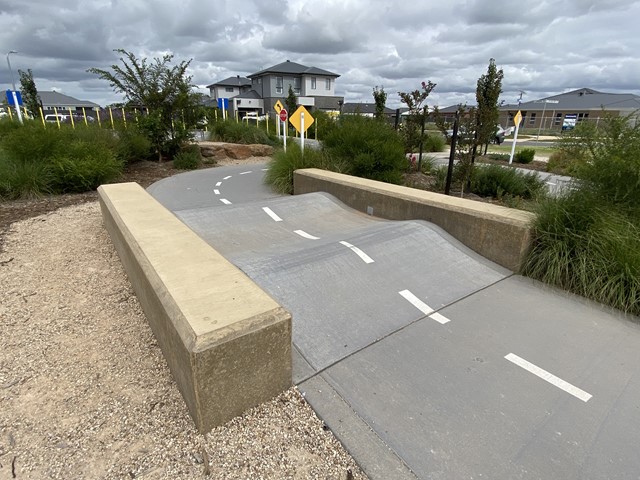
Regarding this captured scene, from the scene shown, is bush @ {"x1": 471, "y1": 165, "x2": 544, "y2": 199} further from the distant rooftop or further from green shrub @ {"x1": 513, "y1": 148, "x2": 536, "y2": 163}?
the distant rooftop

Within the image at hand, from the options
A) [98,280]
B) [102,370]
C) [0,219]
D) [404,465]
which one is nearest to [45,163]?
[0,219]

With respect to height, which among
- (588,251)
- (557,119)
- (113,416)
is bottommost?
(113,416)

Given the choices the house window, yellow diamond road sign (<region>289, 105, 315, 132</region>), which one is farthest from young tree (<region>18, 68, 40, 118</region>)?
the house window

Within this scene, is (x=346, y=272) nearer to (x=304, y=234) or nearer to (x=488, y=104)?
(x=304, y=234)

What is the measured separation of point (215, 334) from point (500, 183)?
8.70 metres

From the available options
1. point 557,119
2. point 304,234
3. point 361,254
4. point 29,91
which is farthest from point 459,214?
point 557,119

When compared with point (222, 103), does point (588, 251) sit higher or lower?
lower

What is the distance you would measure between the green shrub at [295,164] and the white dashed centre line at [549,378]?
698cm

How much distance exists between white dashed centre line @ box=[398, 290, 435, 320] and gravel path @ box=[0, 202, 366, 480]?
5.22 feet

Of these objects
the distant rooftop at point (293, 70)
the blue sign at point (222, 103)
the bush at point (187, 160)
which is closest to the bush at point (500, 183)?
the bush at point (187, 160)

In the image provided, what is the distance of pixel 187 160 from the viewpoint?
43.2ft

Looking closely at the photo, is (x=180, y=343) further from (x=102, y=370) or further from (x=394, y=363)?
(x=394, y=363)

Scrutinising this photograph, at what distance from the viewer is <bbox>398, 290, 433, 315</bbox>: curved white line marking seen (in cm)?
345

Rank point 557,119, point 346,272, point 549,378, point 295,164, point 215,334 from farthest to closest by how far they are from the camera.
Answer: point 557,119 → point 295,164 → point 346,272 → point 549,378 → point 215,334
